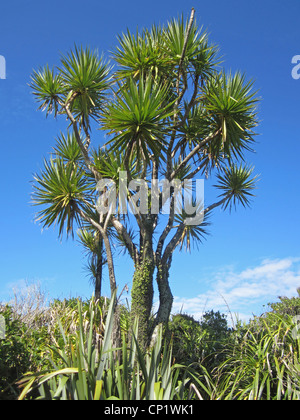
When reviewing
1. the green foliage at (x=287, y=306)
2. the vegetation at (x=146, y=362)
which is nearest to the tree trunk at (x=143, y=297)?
the vegetation at (x=146, y=362)

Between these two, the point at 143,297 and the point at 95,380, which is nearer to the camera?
the point at 95,380

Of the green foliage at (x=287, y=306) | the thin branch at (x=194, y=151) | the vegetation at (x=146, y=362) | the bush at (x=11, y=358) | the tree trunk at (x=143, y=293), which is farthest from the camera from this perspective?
the green foliage at (x=287, y=306)

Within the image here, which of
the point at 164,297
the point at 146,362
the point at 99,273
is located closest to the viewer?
the point at 146,362

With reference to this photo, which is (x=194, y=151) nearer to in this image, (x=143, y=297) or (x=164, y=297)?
(x=164, y=297)

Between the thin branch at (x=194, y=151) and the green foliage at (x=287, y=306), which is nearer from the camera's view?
the thin branch at (x=194, y=151)

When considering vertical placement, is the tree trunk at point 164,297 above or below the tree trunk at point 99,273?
below

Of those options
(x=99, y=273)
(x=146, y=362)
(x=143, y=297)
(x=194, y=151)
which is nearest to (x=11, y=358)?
(x=146, y=362)

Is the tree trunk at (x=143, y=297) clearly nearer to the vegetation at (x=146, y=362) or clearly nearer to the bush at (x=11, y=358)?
the vegetation at (x=146, y=362)

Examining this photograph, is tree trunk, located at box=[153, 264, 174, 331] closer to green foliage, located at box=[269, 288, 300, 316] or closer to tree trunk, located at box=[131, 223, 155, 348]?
tree trunk, located at box=[131, 223, 155, 348]

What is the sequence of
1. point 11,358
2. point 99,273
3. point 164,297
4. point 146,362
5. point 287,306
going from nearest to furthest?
point 146,362, point 11,358, point 164,297, point 99,273, point 287,306

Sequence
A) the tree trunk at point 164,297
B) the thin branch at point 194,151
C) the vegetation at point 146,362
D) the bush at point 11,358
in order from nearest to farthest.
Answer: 1. the vegetation at point 146,362
2. the bush at point 11,358
3. the tree trunk at point 164,297
4. the thin branch at point 194,151

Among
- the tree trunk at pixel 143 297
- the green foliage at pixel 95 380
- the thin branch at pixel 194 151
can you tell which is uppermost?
the thin branch at pixel 194 151

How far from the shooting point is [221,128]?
8570mm

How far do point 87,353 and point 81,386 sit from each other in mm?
514
